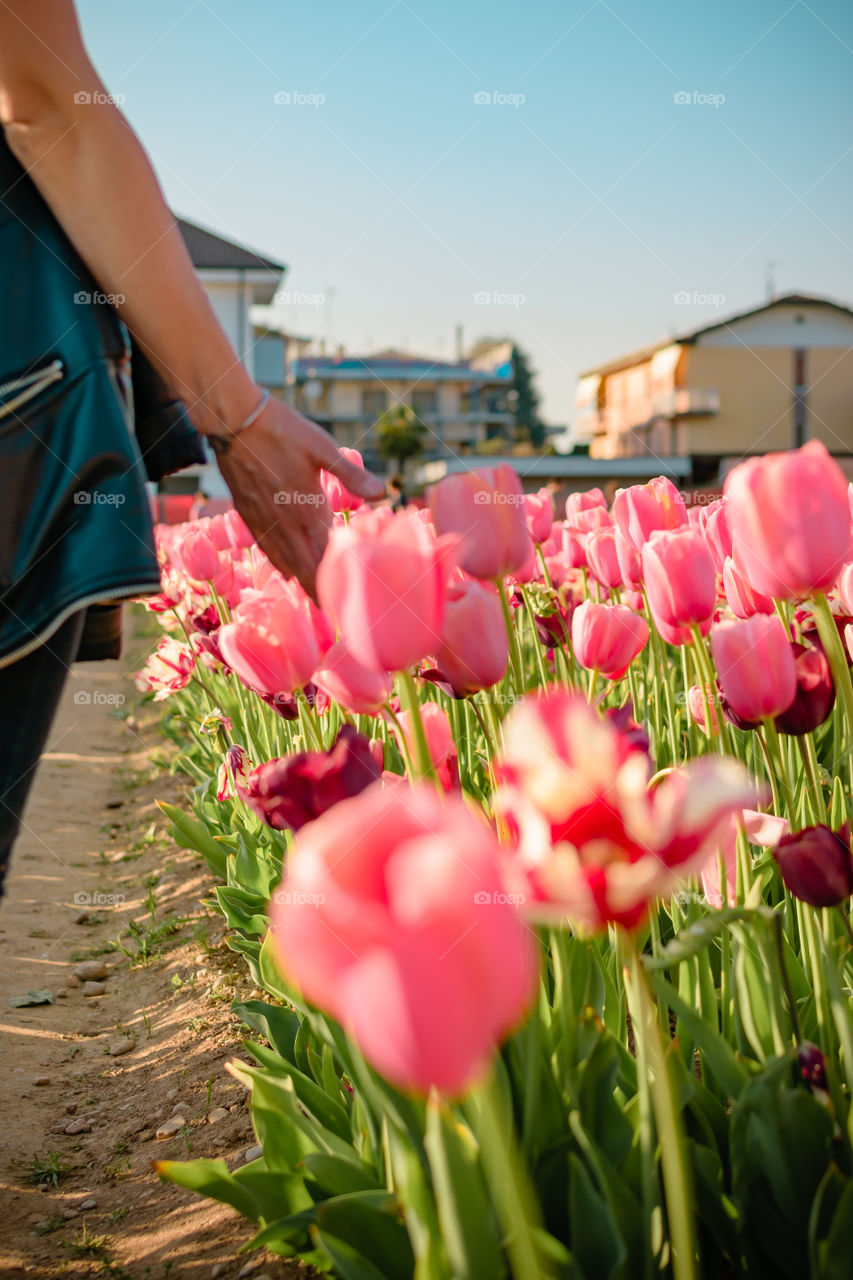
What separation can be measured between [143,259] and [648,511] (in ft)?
3.01

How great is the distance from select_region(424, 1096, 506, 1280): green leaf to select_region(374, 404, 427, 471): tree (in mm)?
49444

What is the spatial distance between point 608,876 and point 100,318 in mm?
1027

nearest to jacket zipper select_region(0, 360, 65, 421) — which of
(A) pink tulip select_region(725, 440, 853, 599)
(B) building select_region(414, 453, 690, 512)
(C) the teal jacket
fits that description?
(C) the teal jacket

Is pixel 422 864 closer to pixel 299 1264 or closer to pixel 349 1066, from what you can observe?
pixel 349 1066

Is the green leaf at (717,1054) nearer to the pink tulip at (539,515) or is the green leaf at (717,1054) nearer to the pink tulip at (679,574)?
the pink tulip at (679,574)

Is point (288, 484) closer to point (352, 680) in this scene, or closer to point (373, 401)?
point (352, 680)

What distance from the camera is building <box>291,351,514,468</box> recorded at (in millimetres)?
54250

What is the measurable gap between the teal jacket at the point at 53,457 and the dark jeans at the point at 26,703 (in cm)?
8

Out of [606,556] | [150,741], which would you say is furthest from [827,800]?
[150,741]

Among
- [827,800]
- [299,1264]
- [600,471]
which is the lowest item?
[299,1264]

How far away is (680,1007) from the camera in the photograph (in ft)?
3.72

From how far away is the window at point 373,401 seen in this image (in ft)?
184

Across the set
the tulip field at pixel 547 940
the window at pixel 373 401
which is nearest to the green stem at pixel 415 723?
the tulip field at pixel 547 940

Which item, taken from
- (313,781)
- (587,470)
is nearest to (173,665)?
(313,781)
